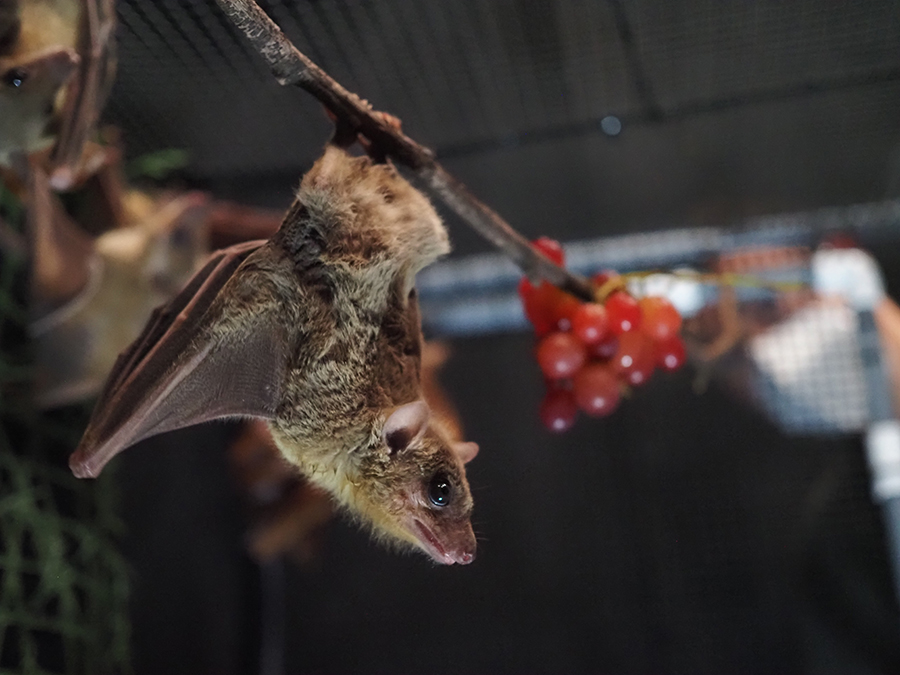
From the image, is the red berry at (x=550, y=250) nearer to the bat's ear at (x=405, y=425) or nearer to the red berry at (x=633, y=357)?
the red berry at (x=633, y=357)

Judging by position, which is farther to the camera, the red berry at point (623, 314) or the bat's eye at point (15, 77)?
the red berry at point (623, 314)

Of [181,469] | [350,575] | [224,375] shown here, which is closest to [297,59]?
[224,375]

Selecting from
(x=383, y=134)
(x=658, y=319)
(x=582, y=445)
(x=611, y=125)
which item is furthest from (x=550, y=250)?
(x=582, y=445)

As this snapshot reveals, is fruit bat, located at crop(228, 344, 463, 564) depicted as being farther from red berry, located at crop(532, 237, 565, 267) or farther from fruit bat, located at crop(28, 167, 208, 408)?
red berry, located at crop(532, 237, 565, 267)

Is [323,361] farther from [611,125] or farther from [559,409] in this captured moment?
[611,125]

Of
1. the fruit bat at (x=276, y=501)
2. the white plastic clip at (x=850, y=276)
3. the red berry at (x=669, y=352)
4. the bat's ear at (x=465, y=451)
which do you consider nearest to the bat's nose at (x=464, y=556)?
the bat's ear at (x=465, y=451)

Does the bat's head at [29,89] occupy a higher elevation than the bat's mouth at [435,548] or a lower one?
higher

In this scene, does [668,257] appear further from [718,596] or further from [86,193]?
[86,193]
